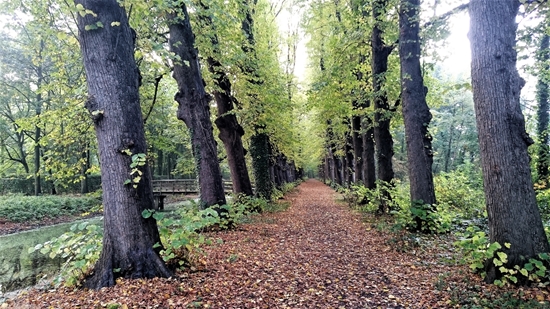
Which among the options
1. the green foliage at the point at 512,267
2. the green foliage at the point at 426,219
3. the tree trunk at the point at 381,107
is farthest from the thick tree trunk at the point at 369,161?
the green foliage at the point at 512,267

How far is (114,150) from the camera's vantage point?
3787mm

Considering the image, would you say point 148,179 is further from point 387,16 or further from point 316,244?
point 387,16

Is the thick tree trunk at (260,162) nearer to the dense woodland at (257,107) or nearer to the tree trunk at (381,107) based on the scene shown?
the dense woodland at (257,107)

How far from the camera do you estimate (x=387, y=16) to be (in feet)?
28.1

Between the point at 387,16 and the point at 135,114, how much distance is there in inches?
300

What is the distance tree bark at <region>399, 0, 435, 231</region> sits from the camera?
6.93m

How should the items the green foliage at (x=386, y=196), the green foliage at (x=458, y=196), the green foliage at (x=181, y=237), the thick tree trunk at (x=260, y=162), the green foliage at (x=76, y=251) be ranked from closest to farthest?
the green foliage at (x=76, y=251)
the green foliage at (x=181, y=237)
the green foliage at (x=386, y=196)
the green foliage at (x=458, y=196)
the thick tree trunk at (x=260, y=162)

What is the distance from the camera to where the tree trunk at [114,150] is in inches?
149

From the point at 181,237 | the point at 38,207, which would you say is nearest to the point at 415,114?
the point at 181,237

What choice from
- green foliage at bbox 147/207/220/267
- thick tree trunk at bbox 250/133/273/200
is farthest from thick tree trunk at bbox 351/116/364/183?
green foliage at bbox 147/207/220/267

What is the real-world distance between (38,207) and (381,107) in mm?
17843

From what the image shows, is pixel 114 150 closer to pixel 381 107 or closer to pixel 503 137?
pixel 503 137

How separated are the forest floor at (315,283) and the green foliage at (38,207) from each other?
11.8 metres

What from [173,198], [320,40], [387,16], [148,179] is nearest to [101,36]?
[148,179]
